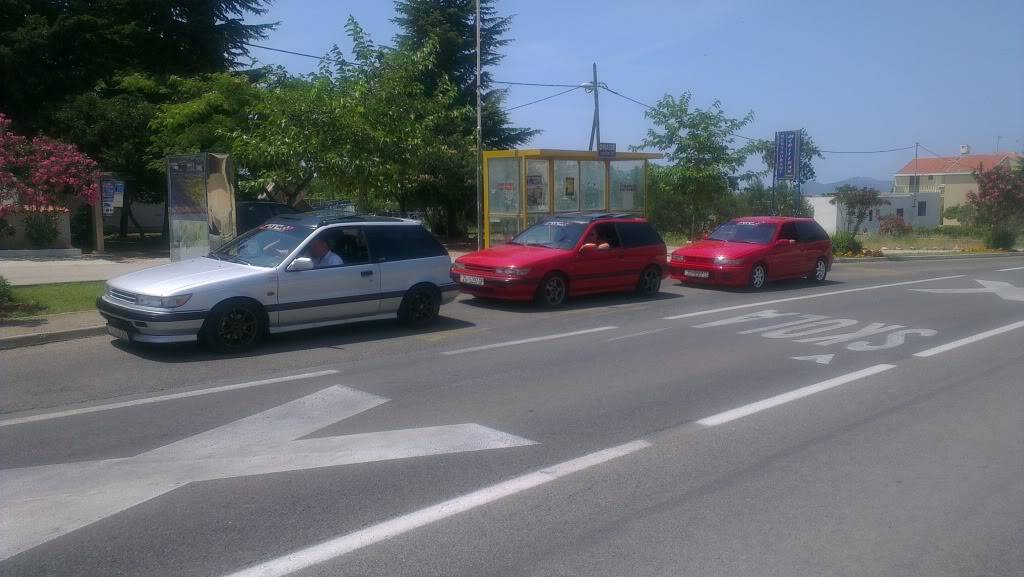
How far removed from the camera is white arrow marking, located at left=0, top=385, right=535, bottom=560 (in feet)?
16.6

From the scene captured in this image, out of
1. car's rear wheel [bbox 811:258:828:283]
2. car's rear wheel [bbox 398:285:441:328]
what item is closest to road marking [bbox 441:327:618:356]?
car's rear wheel [bbox 398:285:441:328]

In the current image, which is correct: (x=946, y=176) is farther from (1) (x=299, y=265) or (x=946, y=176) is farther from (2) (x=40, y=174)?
(1) (x=299, y=265)

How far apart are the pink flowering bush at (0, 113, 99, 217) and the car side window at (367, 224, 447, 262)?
545 centimetres

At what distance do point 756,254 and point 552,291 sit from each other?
17.9ft

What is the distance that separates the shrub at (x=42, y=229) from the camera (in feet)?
72.0

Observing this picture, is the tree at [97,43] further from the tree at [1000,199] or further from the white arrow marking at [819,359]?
the tree at [1000,199]

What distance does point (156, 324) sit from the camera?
9.38 meters

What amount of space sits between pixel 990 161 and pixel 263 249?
8688 cm

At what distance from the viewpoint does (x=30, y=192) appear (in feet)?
42.2

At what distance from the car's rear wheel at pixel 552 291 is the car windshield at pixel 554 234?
708 mm

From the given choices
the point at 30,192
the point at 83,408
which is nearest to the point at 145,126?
the point at 30,192

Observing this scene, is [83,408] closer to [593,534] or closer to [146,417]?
[146,417]

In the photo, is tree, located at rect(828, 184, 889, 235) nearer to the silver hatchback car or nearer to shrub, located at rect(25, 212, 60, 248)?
the silver hatchback car

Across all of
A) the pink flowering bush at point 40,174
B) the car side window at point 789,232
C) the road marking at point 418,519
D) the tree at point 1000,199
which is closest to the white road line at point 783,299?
the car side window at point 789,232
